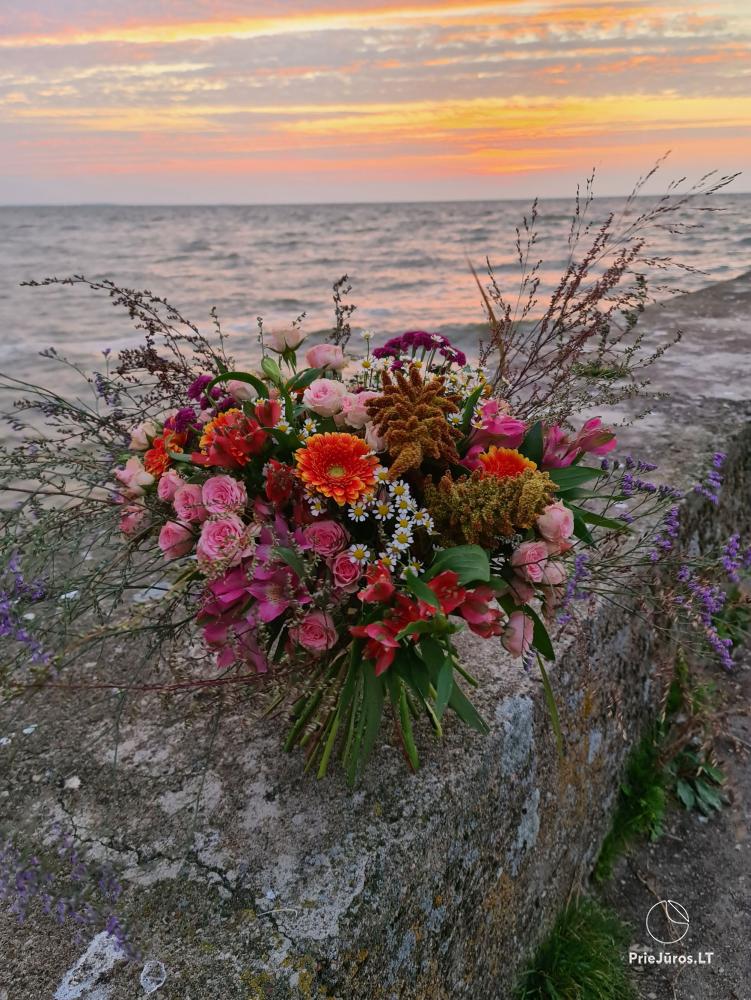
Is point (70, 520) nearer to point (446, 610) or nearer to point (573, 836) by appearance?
point (446, 610)

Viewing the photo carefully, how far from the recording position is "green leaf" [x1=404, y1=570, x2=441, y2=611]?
123cm

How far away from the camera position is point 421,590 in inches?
49.3

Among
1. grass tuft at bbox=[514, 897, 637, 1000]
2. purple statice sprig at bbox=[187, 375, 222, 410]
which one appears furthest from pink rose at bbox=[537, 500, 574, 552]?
grass tuft at bbox=[514, 897, 637, 1000]

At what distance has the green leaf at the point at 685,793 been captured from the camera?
305 centimetres

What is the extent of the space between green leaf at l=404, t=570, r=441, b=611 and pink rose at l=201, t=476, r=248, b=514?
0.36 meters

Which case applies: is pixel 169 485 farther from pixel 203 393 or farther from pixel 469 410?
pixel 469 410

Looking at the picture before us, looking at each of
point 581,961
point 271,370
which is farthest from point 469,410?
point 581,961

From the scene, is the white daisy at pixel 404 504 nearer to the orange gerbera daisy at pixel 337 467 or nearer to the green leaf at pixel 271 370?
the orange gerbera daisy at pixel 337 467

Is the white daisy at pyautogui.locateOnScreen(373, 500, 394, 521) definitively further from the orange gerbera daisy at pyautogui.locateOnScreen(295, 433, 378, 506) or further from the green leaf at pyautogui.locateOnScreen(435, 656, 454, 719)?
the green leaf at pyautogui.locateOnScreen(435, 656, 454, 719)

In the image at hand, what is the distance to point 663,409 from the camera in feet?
14.4

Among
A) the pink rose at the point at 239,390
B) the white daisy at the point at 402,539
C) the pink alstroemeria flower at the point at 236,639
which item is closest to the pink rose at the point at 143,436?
the pink rose at the point at 239,390

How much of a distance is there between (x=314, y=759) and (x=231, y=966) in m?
0.50

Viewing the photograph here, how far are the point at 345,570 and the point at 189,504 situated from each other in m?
0.34

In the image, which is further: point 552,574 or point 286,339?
point 286,339
